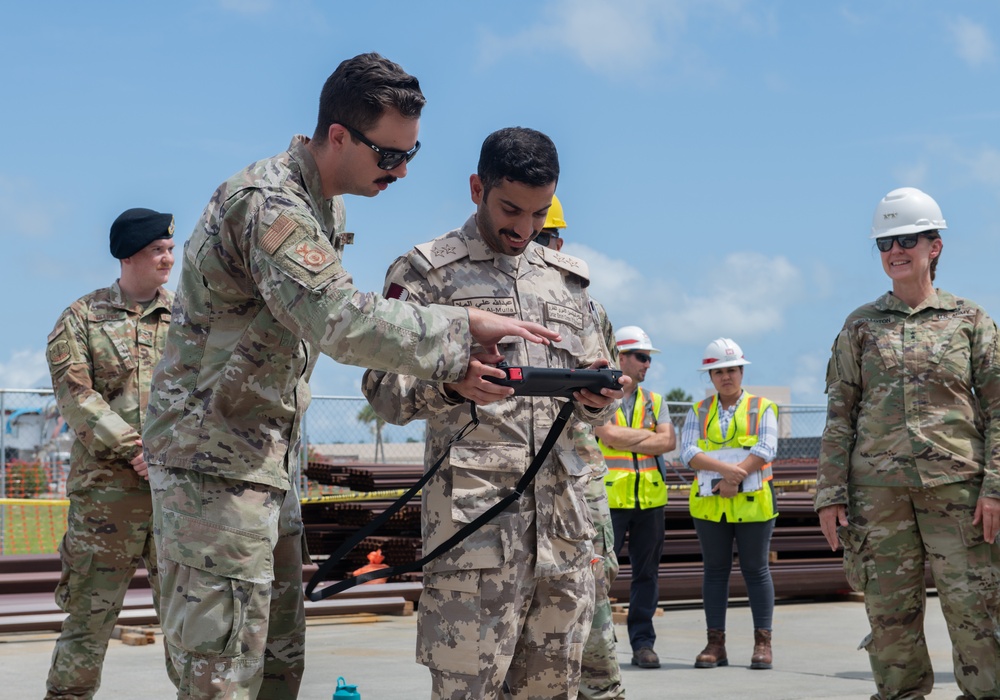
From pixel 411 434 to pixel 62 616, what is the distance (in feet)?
21.5

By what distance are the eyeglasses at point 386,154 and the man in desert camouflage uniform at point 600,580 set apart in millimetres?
930

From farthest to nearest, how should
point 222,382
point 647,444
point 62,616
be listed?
point 62,616
point 647,444
point 222,382

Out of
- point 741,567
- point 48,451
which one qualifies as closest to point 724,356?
point 741,567

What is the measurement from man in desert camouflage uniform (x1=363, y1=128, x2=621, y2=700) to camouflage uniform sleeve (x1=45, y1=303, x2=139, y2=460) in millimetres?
1898

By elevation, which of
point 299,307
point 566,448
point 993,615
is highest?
point 299,307

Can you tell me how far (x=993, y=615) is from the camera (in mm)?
5031

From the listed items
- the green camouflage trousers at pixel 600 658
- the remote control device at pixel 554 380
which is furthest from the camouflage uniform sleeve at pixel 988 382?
the remote control device at pixel 554 380

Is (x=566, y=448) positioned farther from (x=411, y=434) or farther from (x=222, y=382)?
(x=411, y=434)

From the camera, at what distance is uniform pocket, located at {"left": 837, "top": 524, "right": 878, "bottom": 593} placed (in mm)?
5232

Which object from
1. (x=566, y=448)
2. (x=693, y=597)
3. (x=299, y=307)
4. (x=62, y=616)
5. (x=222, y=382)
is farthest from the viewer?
(x=693, y=597)

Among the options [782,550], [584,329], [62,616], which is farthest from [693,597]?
[584,329]

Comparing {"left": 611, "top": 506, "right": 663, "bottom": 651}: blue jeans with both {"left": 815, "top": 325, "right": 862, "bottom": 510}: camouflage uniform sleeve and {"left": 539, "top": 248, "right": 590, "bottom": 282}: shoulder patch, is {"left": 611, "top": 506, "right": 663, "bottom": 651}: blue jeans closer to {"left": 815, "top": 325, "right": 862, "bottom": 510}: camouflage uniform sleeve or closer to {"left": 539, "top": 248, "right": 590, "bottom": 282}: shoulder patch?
{"left": 815, "top": 325, "right": 862, "bottom": 510}: camouflage uniform sleeve

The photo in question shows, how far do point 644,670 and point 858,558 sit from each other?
259 cm

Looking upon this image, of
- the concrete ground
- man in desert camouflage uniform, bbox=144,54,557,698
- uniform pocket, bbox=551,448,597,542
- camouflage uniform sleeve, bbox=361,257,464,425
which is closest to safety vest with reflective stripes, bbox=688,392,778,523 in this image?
the concrete ground
